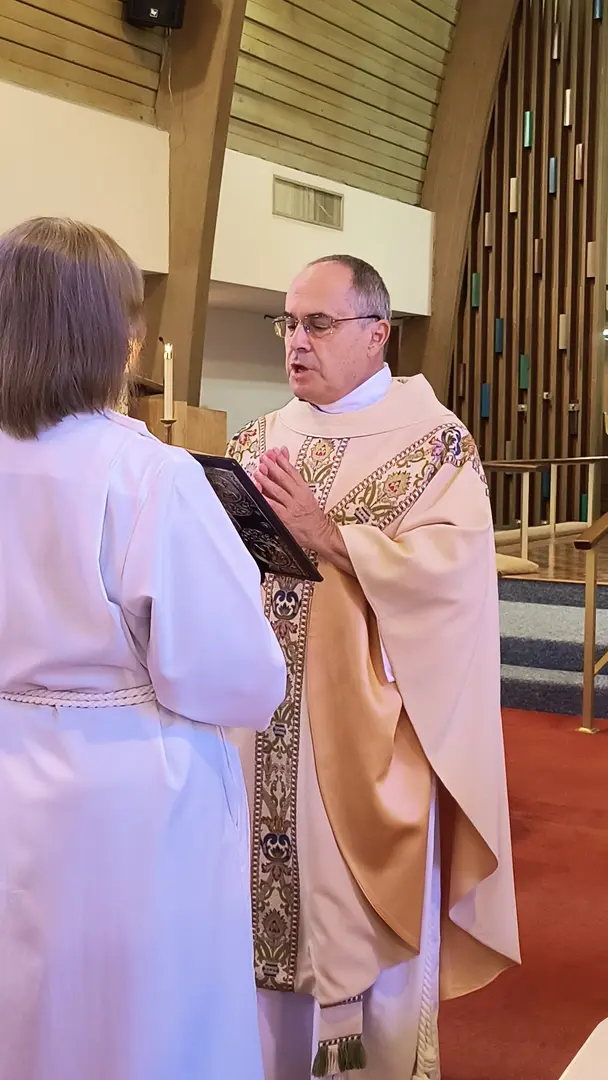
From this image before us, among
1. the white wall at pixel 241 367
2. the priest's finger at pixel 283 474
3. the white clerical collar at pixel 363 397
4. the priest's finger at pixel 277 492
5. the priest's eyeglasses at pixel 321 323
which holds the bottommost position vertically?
the priest's finger at pixel 277 492

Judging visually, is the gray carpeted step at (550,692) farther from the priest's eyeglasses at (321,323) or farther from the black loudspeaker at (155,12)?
the black loudspeaker at (155,12)

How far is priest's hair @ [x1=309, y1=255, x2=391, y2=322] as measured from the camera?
216 centimetres

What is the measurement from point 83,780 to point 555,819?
9.25 feet

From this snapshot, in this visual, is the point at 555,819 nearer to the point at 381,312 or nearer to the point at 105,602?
the point at 381,312

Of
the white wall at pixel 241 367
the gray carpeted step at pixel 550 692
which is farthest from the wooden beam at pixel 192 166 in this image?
the gray carpeted step at pixel 550 692

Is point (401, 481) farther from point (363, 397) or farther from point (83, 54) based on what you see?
point (83, 54)

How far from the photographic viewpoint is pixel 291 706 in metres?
2.10

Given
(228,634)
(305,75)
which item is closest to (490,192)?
(305,75)

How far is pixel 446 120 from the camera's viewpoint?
8656 mm

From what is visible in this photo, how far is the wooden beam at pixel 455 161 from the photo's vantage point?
331 inches

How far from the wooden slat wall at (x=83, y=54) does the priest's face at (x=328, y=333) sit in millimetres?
4378

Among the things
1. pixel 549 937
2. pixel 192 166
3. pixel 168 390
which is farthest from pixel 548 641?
pixel 168 390

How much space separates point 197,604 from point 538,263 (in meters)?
8.58

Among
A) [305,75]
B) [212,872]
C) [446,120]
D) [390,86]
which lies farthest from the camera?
[446,120]
